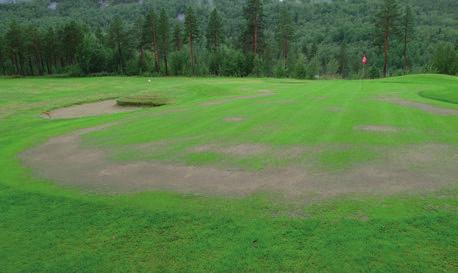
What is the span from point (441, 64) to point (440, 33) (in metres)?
105

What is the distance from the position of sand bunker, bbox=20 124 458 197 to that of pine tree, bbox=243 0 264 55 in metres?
68.4

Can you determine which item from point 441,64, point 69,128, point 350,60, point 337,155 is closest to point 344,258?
point 337,155

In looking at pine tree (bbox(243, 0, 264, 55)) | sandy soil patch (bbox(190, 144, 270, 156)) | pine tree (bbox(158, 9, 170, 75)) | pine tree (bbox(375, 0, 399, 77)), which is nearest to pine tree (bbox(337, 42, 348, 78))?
pine tree (bbox(243, 0, 264, 55))

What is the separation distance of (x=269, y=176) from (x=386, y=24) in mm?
65276

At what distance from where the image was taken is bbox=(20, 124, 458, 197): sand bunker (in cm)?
888

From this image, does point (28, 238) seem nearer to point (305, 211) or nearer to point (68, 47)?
point (305, 211)

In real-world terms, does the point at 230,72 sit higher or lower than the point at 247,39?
lower

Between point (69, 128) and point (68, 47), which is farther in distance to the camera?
point (68, 47)

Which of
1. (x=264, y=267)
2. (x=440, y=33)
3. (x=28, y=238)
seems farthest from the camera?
(x=440, y=33)

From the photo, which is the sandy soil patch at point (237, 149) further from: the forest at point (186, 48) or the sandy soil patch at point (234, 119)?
the forest at point (186, 48)

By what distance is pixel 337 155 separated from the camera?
1130cm

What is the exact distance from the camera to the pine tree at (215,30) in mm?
82812

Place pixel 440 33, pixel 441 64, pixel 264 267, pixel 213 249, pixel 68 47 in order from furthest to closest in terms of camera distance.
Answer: pixel 440 33 → pixel 68 47 → pixel 441 64 → pixel 213 249 → pixel 264 267

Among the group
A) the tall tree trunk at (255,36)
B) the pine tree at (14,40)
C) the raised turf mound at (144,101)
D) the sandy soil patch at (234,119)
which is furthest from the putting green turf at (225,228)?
the pine tree at (14,40)
